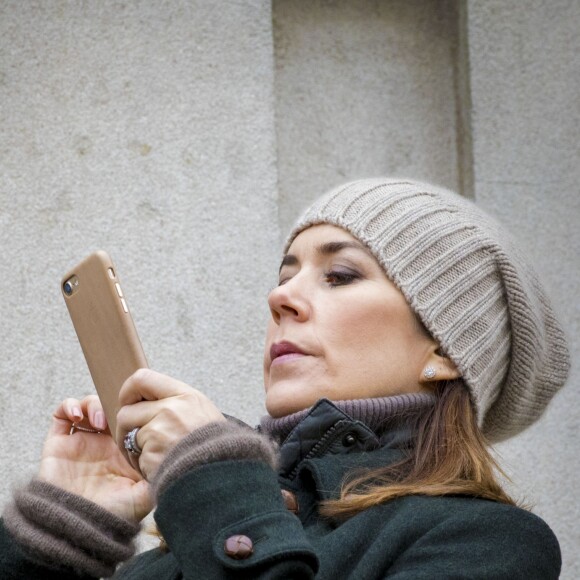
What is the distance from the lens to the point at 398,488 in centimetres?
241

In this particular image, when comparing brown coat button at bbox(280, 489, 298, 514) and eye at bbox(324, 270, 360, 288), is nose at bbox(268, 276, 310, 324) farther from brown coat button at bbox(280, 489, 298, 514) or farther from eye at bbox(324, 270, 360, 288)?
brown coat button at bbox(280, 489, 298, 514)

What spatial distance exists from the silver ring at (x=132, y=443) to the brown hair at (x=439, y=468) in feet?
1.48

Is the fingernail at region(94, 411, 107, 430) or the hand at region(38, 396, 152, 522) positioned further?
the fingernail at region(94, 411, 107, 430)

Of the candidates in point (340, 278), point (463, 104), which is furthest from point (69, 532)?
point (463, 104)

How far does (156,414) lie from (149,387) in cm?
5

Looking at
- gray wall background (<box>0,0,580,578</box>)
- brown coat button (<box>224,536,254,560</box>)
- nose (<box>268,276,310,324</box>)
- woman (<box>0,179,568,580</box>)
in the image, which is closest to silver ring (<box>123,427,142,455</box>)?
woman (<box>0,179,568,580</box>)

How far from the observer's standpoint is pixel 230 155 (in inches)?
157

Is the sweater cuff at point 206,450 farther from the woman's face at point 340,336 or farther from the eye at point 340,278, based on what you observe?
the eye at point 340,278

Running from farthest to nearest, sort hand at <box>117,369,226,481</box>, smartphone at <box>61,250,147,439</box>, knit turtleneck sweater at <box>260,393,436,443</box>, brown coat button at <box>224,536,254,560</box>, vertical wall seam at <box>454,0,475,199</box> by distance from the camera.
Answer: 1. vertical wall seam at <box>454,0,475,199</box>
2. knit turtleneck sweater at <box>260,393,436,443</box>
3. smartphone at <box>61,250,147,439</box>
4. hand at <box>117,369,226,481</box>
5. brown coat button at <box>224,536,254,560</box>

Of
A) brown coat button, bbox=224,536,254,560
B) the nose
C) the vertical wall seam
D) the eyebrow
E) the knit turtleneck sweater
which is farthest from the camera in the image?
the vertical wall seam

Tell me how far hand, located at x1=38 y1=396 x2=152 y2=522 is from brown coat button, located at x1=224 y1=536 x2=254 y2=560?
0.58 m

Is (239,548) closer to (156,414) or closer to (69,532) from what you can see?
(156,414)

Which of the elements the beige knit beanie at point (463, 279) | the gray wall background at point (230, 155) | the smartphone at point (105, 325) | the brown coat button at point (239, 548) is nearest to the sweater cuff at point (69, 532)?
the smartphone at point (105, 325)

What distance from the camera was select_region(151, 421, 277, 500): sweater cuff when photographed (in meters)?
2.04
